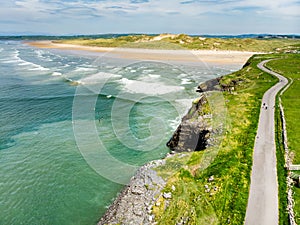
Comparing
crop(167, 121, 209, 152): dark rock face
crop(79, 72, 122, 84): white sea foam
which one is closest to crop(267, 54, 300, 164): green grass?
crop(167, 121, 209, 152): dark rock face

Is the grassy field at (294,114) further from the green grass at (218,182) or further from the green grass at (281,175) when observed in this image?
the green grass at (218,182)

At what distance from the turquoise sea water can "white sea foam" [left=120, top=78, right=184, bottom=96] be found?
0.18 m

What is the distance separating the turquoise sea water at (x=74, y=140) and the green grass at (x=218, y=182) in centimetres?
657

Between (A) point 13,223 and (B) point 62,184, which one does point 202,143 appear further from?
(A) point 13,223

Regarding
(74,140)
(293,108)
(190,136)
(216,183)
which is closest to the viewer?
(216,183)

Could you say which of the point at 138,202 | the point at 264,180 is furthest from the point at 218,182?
the point at 138,202

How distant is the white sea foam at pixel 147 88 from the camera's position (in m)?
62.0

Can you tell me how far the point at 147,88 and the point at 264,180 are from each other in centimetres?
4646

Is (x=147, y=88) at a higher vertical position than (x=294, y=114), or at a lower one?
lower

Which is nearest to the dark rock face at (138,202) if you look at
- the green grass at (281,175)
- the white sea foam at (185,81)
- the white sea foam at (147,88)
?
the green grass at (281,175)

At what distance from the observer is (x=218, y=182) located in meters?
21.7

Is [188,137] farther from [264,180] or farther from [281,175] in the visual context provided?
[281,175]

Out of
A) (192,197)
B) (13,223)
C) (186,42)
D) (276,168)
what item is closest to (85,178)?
(13,223)

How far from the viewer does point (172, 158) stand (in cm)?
2683
